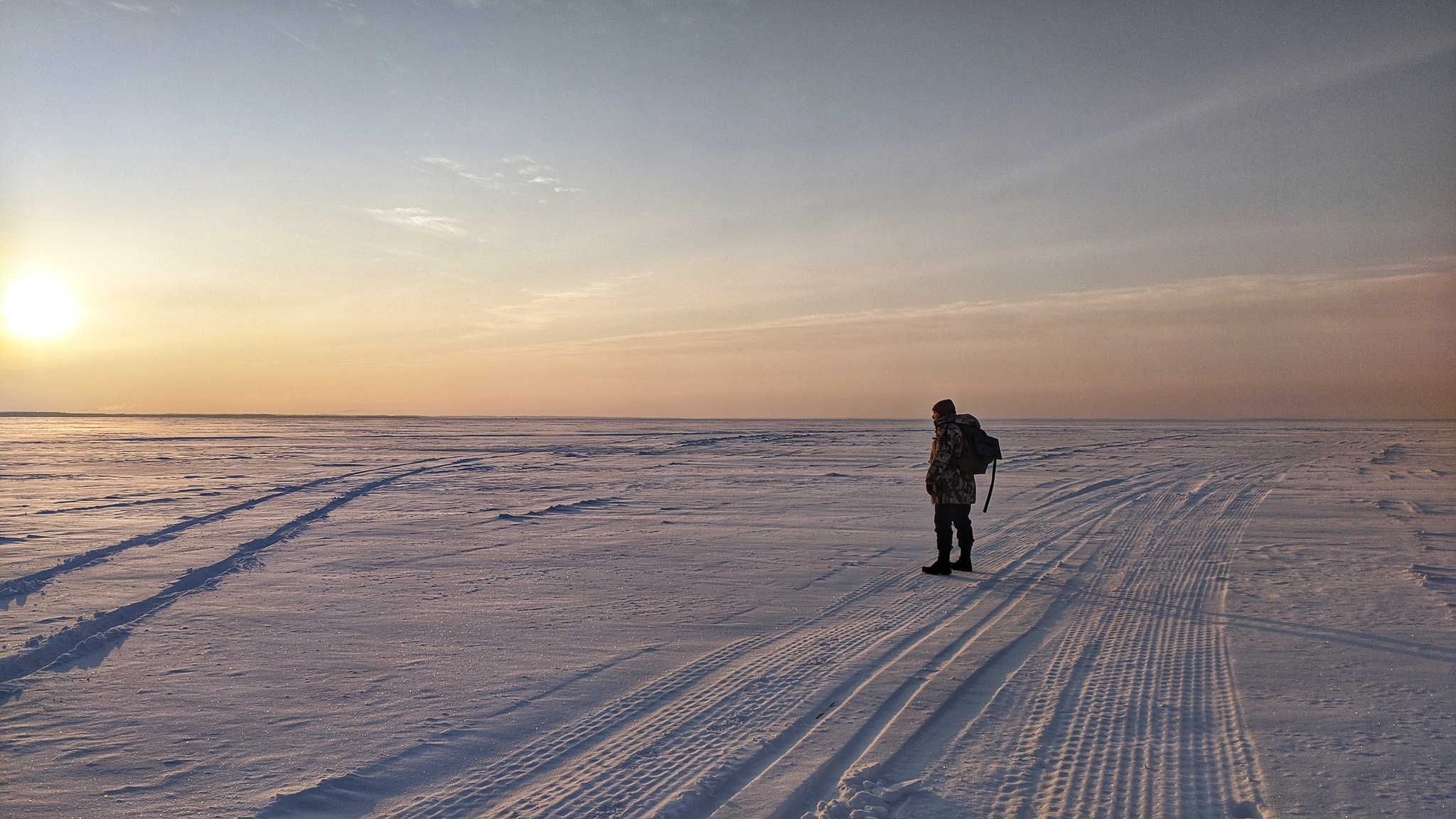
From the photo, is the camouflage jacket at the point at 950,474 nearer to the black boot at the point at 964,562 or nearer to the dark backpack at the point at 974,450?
the dark backpack at the point at 974,450

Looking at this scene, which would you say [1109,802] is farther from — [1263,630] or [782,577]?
[782,577]

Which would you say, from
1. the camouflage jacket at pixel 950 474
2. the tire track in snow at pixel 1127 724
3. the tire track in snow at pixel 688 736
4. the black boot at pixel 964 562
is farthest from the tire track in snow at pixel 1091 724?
the camouflage jacket at pixel 950 474

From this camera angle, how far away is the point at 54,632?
20.3 ft

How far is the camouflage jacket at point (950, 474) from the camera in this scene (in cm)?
867

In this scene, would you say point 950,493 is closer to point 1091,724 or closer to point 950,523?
point 950,523

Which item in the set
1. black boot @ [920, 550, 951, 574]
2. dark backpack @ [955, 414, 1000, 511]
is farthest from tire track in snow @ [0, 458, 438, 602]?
dark backpack @ [955, 414, 1000, 511]

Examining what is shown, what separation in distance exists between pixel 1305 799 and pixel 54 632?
7.68 meters

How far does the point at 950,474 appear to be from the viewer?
28.6 ft

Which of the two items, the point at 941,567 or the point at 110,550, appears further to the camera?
the point at 110,550

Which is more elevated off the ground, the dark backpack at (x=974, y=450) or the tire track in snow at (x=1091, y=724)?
the dark backpack at (x=974, y=450)

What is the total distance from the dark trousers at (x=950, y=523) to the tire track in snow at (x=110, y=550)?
829cm

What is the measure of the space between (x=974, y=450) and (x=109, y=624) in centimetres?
759

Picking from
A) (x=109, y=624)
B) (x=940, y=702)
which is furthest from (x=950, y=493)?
(x=109, y=624)

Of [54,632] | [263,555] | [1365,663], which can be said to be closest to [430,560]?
[263,555]
